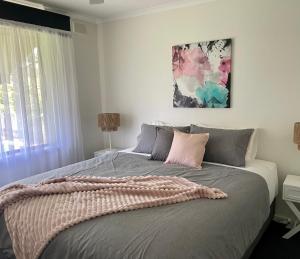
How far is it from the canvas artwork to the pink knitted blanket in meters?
1.30

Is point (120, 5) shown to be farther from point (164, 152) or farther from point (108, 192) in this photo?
point (108, 192)

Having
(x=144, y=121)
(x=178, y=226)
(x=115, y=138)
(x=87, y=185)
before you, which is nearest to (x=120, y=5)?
(x=144, y=121)

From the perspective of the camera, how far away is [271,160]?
2.84 meters

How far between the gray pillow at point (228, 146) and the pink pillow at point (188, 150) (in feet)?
0.34

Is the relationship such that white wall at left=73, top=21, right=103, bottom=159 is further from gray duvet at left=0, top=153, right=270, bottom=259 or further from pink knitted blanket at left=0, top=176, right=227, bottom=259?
gray duvet at left=0, top=153, right=270, bottom=259

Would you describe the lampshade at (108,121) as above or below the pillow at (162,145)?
above

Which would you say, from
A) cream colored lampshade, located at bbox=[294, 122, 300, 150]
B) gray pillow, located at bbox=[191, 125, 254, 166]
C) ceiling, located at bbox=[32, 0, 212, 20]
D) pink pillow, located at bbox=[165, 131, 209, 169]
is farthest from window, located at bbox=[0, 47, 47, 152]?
cream colored lampshade, located at bbox=[294, 122, 300, 150]

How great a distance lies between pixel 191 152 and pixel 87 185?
1.11m

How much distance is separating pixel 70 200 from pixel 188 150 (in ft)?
4.23

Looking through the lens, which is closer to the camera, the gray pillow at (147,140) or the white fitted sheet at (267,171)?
the white fitted sheet at (267,171)

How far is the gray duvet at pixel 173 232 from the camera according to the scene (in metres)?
1.33

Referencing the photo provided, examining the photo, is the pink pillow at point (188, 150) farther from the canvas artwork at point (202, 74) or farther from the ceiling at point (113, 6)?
the ceiling at point (113, 6)

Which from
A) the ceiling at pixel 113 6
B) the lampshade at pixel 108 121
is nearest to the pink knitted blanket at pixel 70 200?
the lampshade at pixel 108 121

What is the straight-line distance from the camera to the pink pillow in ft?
8.64
